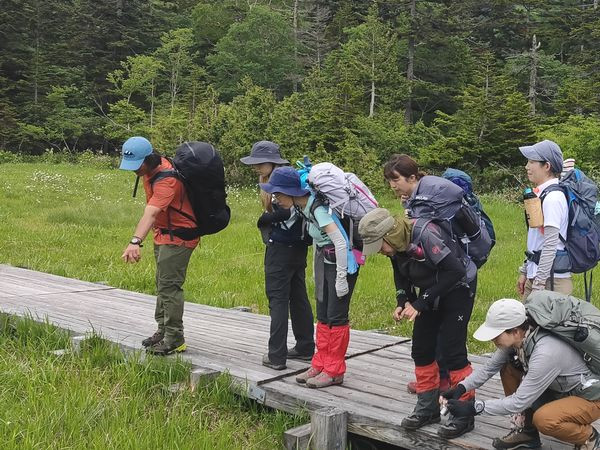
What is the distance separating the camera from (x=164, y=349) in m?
5.29

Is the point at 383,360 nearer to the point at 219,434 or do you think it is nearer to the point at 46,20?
the point at 219,434

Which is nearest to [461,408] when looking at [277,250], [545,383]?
[545,383]

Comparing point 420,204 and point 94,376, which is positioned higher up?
point 420,204

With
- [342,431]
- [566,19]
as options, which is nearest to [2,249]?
[342,431]

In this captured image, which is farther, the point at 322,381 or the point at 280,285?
the point at 280,285

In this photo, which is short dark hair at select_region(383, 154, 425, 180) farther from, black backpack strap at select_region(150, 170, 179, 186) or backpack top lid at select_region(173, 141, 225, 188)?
black backpack strap at select_region(150, 170, 179, 186)

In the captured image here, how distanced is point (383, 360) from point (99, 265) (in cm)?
681

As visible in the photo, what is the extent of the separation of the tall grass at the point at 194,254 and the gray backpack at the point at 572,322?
3.30m

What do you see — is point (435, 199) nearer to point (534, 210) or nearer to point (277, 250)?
point (534, 210)

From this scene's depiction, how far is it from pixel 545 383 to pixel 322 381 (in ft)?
5.74

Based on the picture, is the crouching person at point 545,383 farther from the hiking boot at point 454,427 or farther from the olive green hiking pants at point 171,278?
the olive green hiking pants at point 171,278

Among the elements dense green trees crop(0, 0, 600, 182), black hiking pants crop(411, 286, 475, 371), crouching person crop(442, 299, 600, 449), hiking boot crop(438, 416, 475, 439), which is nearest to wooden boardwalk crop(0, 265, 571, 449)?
hiking boot crop(438, 416, 475, 439)

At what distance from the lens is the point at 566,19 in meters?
36.6

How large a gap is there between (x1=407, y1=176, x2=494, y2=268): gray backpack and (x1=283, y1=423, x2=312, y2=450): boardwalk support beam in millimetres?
1535
